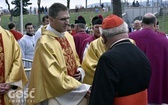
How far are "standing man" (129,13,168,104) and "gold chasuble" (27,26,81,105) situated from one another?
7.10ft

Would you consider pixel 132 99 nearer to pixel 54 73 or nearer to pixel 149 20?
pixel 54 73

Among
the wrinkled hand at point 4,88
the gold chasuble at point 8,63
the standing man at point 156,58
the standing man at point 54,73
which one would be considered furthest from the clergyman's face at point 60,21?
the standing man at point 156,58

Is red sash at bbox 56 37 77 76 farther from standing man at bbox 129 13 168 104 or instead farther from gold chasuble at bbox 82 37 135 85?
standing man at bbox 129 13 168 104

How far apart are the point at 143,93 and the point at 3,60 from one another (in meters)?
2.27

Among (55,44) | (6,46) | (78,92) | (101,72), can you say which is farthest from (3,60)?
(101,72)

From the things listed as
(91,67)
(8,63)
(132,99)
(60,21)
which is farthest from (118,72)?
(8,63)

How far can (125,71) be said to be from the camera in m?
3.26

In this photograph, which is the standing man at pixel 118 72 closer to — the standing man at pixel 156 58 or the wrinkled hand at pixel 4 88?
the wrinkled hand at pixel 4 88

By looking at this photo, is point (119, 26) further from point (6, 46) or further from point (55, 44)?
point (6, 46)

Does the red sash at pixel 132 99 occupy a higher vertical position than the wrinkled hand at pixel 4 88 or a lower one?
higher

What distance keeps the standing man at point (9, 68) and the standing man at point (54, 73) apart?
0.34 m

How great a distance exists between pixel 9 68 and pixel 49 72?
2.78 feet

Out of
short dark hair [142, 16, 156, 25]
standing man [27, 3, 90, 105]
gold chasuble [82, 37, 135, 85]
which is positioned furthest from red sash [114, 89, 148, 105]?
short dark hair [142, 16, 156, 25]

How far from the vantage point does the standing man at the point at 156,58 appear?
20.7ft
